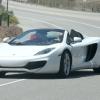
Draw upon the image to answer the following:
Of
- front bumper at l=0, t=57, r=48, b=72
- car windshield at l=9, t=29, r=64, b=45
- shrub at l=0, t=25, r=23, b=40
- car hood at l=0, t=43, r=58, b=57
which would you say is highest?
car windshield at l=9, t=29, r=64, b=45

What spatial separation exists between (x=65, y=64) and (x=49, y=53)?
603 mm

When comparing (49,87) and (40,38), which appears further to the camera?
(40,38)

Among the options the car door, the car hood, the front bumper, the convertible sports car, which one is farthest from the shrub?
the front bumper

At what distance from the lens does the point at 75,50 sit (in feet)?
53.7

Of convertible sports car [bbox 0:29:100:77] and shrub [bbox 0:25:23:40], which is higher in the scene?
convertible sports car [bbox 0:29:100:77]

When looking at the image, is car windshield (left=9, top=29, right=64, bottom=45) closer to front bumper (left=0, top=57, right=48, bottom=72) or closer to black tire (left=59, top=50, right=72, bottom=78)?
black tire (left=59, top=50, right=72, bottom=78)

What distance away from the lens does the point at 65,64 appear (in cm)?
1573

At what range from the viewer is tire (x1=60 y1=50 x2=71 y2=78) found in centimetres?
1559

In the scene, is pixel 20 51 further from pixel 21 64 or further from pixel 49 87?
pixel 49 87

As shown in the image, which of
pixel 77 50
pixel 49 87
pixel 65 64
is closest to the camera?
pixel 49 87

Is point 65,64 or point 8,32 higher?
point 65,64

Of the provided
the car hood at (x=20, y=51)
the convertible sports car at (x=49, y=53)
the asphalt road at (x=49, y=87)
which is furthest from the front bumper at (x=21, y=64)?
the asphalt road at (x=49, y=87)

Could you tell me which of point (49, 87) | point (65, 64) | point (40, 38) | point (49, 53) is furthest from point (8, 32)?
point (49, 87)

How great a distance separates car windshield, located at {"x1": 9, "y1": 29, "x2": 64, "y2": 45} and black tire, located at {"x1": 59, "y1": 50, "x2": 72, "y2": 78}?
442 millimetres
